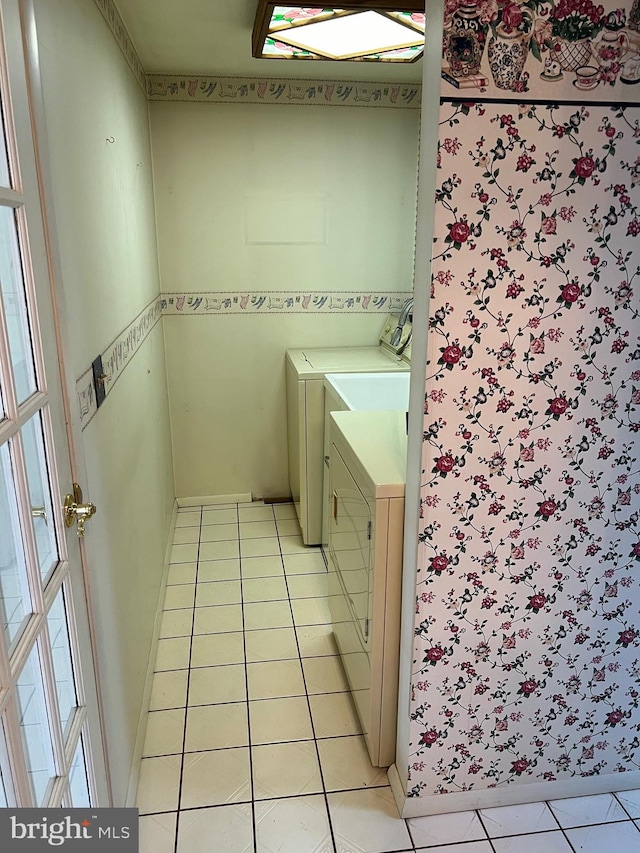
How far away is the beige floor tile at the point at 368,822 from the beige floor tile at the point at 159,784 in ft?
1.48

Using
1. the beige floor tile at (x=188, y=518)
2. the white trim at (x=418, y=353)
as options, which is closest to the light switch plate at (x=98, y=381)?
the white trim at (x=418, y=353)

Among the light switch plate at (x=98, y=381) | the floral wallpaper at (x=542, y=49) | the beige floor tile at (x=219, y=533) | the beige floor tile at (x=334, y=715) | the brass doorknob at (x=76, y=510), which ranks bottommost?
the beige floor tile at (x=334, y=715)

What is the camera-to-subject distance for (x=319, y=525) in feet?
10.1

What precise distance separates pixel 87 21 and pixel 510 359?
1451 millimetres

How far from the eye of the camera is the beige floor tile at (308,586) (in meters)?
2.70

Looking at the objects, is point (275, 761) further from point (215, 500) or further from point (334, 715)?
point (215, 500)

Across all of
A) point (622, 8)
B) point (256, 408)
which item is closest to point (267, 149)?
point (256, 408)

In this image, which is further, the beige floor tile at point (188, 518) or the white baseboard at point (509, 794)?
the beige floor tile at point (188, 518)

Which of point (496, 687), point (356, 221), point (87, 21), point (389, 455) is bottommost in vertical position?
point (496, 687)

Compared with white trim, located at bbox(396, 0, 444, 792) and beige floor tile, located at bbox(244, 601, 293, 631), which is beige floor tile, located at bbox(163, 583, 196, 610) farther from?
white trim, located at bbox(396, 0, 444, 792)

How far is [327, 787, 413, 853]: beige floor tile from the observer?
158 centimetres

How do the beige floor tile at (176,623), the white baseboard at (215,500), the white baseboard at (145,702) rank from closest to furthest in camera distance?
the white baseboard at (145,702) < the beige floor tile at (176,623) < the white baseboard at (215,500)

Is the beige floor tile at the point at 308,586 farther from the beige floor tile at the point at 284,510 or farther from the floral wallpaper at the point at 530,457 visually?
the floral wallpaper at the point at 530,457

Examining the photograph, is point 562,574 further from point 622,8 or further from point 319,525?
point 319,525
